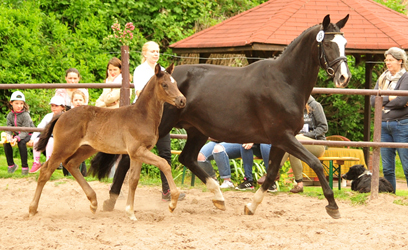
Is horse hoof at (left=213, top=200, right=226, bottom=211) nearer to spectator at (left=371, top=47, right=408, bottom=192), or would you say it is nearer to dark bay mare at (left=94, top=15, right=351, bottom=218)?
dark bay mare at (left=94, top=15, right=351, bottom=218)

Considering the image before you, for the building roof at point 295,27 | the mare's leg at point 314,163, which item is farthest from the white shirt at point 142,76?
the building roof at point 295,27

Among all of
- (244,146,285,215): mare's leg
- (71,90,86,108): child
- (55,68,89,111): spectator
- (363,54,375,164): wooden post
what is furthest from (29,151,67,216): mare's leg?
(363,54,375,164): wooden post

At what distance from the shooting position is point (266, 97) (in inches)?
194

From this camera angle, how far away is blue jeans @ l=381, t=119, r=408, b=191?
635cm

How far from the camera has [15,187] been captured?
6480mm

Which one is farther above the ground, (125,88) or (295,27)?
(295,27)

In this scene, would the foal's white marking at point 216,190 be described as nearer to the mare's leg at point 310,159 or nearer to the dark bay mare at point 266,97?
the dark bay mare at point 266,97

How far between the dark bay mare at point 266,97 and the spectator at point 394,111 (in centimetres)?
182

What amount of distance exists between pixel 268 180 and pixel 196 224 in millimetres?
1018

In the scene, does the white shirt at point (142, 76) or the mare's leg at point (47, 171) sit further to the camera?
the white shirt at point (142, 76)

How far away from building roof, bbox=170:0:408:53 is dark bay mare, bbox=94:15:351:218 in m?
4.75

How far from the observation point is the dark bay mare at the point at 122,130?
463 centimetres

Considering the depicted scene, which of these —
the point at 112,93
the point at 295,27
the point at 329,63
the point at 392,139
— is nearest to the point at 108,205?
the point at 112,93

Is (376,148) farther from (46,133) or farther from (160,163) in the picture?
(46,133)
